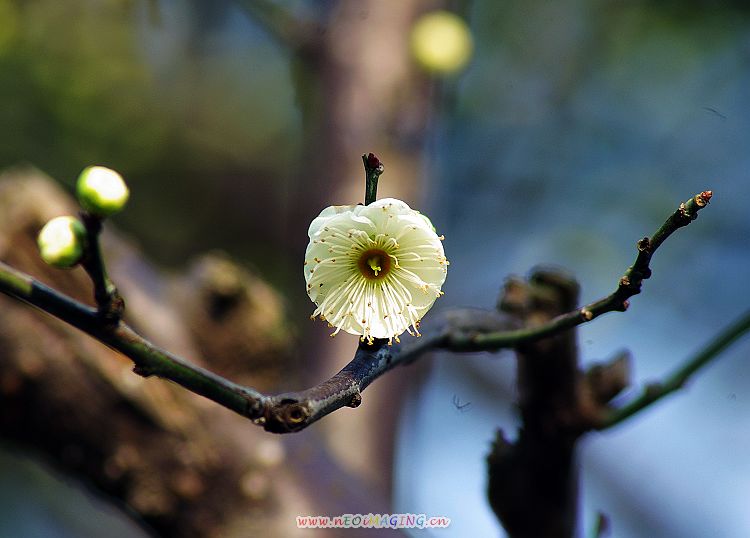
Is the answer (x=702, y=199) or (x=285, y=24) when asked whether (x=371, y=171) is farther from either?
(x=285, y=24)

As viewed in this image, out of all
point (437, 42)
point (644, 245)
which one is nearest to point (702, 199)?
point (644, 245)

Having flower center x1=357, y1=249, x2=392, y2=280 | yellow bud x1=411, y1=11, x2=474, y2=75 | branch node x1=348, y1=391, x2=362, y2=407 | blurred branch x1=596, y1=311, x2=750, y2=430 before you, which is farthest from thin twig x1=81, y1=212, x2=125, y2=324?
yellow bud x1=411, y1=11, x2=474, y2=75

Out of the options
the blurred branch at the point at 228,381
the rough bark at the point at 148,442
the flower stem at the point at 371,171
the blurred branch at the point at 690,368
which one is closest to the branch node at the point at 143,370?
the blurred branch at the point at 228,381

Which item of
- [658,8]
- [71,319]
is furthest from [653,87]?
[71,319]

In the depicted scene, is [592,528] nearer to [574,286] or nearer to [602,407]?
[602,407]

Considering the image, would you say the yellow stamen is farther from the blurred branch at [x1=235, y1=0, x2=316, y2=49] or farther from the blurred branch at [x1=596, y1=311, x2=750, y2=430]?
the blurred branch at [x1=235, y1=0, x2=316, y2=49]

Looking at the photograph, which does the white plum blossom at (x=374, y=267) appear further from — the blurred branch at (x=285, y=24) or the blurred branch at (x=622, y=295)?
the blurred branch at (x=285, y=24)

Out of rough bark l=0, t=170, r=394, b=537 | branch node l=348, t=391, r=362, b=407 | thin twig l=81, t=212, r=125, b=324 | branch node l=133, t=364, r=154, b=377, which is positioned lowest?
branch node l=348, t=391, r=362, b=407
